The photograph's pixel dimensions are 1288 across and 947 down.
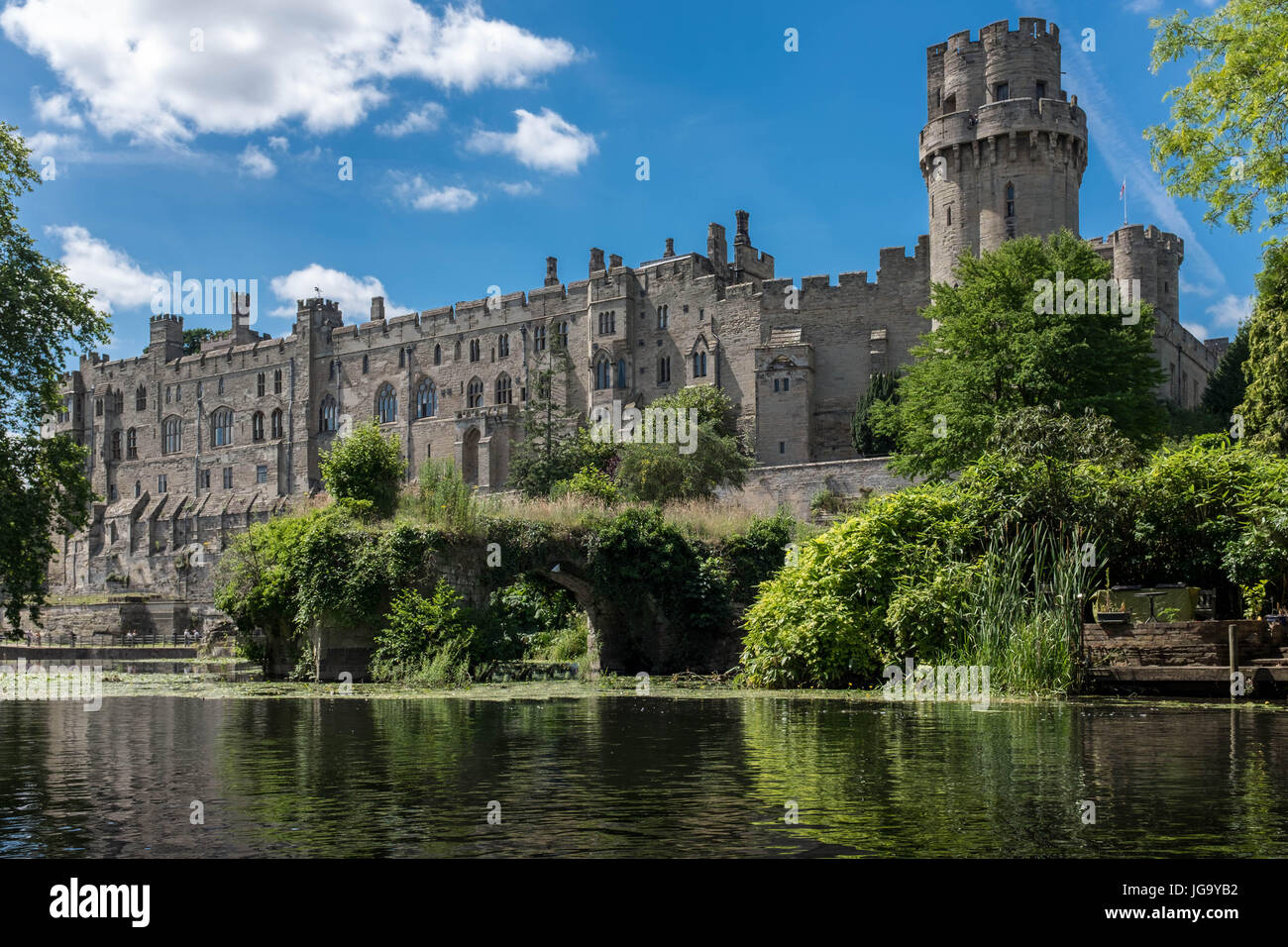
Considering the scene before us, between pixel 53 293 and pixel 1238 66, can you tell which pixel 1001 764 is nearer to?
pixel 1238 66

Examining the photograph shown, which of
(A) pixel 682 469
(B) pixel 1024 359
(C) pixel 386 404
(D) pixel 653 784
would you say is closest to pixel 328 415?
(C) pixel 386 404

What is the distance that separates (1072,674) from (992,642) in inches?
38.3

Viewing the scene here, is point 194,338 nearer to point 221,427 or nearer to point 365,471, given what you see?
point 221,427

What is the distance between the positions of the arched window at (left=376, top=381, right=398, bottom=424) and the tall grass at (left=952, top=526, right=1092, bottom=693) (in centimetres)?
5575

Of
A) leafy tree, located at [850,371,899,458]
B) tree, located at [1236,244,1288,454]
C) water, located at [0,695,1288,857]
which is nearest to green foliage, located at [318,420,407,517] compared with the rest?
water, located at [0,695,1288,857]

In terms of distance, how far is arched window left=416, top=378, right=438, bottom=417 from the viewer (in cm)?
6769

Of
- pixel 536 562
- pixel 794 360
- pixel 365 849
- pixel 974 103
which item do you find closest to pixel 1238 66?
pixel 536 562

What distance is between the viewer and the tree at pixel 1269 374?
86.7 feet

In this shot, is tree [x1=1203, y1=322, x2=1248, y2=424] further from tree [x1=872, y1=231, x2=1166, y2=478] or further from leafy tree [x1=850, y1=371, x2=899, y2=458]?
tree [x1=872, y1=231, x2=1166, y2=478]

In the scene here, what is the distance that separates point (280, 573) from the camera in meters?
21.2

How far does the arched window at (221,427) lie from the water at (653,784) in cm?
6686

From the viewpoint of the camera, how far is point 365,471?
86.4 feet

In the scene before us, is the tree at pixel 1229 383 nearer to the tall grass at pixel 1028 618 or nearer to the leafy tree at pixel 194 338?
the tall grass at pixel 1028 618

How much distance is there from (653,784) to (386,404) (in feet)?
211
